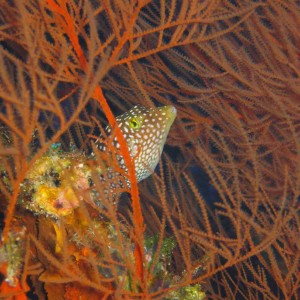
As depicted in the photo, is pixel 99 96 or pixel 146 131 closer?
pixel 99 96

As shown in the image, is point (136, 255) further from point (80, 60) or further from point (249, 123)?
point (249, 123)

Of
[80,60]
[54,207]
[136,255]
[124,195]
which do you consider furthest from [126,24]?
[124,195]

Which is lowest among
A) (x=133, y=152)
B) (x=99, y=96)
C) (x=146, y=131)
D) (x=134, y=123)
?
(x=133, y=152)

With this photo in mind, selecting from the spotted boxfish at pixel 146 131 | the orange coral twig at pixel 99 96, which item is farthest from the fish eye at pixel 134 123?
the orange coral twig at pixel 99 96

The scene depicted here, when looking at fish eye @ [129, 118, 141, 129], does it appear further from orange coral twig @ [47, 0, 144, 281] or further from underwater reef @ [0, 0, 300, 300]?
orange coral twig @ [47, 0, 144, 281]

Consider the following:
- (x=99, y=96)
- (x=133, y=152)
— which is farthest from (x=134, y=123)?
(x=99, y=96)

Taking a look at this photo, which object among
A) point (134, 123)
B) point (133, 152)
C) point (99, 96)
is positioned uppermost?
point (99, 96)

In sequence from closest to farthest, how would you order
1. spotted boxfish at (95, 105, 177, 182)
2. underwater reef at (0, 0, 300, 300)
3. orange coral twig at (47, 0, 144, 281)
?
underwater reef at (0, 0, 300, 300), orange coral twig at (47, 0, 144, 281), spotted boxfish at (95, 105, 177, 182)

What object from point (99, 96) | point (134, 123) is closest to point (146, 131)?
point (134, 123)

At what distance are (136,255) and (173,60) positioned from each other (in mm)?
2870

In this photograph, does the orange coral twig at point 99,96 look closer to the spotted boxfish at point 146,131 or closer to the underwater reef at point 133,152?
the underwater reef at point 133,152

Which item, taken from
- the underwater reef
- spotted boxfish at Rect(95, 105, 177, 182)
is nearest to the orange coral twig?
the underwater reef

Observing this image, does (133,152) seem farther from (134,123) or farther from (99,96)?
(99,96)

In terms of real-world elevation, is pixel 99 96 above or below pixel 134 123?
above
